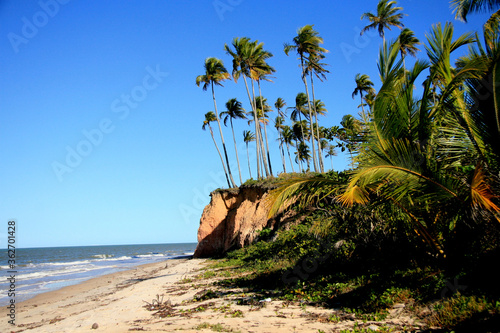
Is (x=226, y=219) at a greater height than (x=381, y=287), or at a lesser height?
greater

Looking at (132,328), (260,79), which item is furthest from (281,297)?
(260,79)

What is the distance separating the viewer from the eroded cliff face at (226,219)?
2448cm

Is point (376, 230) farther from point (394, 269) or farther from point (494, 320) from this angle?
point (494, 320)

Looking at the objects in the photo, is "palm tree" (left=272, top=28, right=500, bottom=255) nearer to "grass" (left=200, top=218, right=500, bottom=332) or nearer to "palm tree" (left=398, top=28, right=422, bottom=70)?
"grass" (left=200, top=218, right=500, bottom=332)

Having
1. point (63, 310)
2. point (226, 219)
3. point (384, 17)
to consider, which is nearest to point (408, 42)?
point (384, 17)

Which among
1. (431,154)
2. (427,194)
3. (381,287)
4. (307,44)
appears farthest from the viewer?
(307,44)

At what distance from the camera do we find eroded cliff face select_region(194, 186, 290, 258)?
24.5 meters

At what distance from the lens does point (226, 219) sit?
28.6m

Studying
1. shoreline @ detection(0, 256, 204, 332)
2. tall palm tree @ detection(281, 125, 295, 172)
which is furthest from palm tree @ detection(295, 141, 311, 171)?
shoreline @ detection(0, 256, 204, 332)

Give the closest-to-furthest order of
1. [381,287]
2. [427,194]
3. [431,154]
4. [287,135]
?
[427,194], [431,154], [381,287], [287,135]

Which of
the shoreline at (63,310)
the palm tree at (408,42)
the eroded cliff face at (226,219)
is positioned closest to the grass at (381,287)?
the shoreline at (63,310)

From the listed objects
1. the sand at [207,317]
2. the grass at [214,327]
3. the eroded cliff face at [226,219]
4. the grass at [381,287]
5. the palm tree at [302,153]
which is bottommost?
the sand at [207,317]

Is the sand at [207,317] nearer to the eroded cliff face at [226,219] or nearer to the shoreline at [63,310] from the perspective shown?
the shoreline at [63,310]

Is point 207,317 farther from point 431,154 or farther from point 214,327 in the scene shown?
point 431,154
